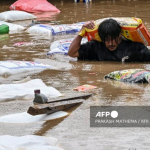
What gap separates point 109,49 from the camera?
6.48m

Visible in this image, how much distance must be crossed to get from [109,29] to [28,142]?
9.60 ft

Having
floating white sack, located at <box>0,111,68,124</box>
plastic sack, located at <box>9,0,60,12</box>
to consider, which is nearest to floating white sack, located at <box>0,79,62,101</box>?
floating white sack, located at <box>0,111,68,124</box>

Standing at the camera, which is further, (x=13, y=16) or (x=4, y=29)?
(x=13, y=16)

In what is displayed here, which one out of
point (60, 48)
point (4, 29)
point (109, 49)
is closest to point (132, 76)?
point (109, 49)

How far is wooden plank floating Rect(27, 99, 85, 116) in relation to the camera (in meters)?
4.04

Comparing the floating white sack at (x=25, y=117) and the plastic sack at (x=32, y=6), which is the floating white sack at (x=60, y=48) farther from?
the plastic sack at (x=32, y=6)

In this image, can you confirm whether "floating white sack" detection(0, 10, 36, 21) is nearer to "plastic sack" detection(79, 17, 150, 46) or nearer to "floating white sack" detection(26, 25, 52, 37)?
"floating white sack" detection(26, 25, 52, 37)

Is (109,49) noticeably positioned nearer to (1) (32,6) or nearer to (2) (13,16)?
(2) (13,16)

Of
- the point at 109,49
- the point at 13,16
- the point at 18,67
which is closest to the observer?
the point at 18,67

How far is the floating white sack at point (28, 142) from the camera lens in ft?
11.2

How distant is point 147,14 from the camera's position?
11.9m

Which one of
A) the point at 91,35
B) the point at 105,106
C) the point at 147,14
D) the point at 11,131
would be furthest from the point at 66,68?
the point at 147,14

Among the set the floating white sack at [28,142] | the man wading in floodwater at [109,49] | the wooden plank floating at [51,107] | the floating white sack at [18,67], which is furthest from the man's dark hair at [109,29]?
the floating white sack at [28,142]

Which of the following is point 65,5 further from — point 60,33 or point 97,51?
point 97,51
